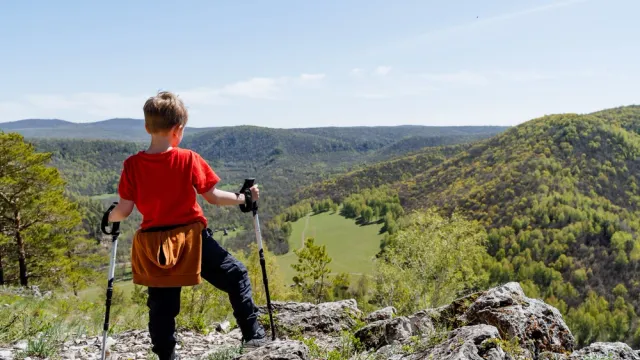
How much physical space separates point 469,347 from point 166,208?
3271 mm

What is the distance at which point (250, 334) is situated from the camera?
4848mm

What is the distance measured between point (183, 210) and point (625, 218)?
131 meters

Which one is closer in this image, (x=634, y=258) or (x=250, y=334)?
(x=250, y=334)

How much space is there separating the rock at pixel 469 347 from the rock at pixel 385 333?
51.4 inches

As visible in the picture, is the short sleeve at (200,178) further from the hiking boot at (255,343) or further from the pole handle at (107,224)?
the hiking boot at (255,343)

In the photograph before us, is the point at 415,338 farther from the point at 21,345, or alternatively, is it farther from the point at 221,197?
the point at 21,345

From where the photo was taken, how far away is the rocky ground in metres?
4.36

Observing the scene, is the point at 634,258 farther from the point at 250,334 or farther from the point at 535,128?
the point at 250,334

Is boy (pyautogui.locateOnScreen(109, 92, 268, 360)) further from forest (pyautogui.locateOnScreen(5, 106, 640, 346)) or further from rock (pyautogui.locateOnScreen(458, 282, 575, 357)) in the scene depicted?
forest (pyautogui.locateOnScreen(5, 106, 640, 346))

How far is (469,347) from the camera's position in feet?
13.4

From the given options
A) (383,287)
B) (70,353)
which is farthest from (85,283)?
(70,353)

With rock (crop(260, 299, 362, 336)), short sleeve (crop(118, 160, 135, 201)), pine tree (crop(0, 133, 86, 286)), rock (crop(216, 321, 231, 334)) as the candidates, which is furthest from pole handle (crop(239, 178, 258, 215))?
pine tree (crop(0, 133, 86, 286))

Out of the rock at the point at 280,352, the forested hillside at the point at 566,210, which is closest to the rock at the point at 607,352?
the rock at the point at 280,352

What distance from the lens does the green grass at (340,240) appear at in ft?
399
